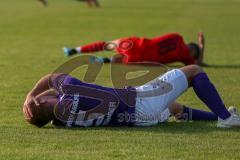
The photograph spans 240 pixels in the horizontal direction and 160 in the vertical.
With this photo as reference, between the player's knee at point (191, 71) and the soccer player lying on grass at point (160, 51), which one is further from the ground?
the player's knee at point (191, 71)

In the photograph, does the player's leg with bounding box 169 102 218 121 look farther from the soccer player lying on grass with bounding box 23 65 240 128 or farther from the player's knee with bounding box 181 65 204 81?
the player's knee with bounding box 181 65 204 81

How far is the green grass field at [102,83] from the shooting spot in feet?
24.7

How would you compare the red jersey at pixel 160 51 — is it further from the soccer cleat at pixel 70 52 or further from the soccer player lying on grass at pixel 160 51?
the soccer cleat at pixel 70 52

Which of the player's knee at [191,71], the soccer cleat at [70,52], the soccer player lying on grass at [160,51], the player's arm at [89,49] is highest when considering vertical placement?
the player's knee at [191,71]

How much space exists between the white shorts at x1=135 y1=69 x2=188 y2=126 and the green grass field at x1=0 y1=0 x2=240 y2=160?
0.46 ft

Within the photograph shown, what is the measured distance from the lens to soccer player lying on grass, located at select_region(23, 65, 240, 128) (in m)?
8.50

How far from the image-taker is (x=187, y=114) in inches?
371

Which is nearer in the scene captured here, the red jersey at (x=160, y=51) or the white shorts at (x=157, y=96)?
the white shorts at (x=157, y=96)

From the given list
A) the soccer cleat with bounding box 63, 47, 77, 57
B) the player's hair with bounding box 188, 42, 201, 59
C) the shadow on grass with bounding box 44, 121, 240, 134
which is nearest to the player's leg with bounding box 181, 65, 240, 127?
the shadow on grass with bounding box 44, 121, 240, 134

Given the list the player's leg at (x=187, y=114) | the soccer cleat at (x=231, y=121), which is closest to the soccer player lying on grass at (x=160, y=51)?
the player's leg at (x=187, y=114)

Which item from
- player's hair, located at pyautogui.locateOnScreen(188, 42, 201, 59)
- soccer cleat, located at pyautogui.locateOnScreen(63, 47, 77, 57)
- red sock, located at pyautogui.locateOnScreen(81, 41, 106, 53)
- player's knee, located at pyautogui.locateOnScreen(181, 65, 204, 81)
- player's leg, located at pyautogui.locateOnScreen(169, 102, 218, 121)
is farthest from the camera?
soccer cleat, located at pyautogui.locateOnScreen(63, 47, 77, 57)

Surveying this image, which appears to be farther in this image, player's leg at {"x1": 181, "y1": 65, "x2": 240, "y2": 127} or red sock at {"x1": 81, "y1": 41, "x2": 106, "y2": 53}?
red sock at {"x1": 81, "y1": 41, "x2": 106, "y2": 53}

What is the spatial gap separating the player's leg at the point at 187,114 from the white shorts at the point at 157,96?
411mm

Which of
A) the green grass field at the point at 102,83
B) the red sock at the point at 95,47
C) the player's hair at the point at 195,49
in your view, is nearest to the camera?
the green grass field at the point at 102,83
